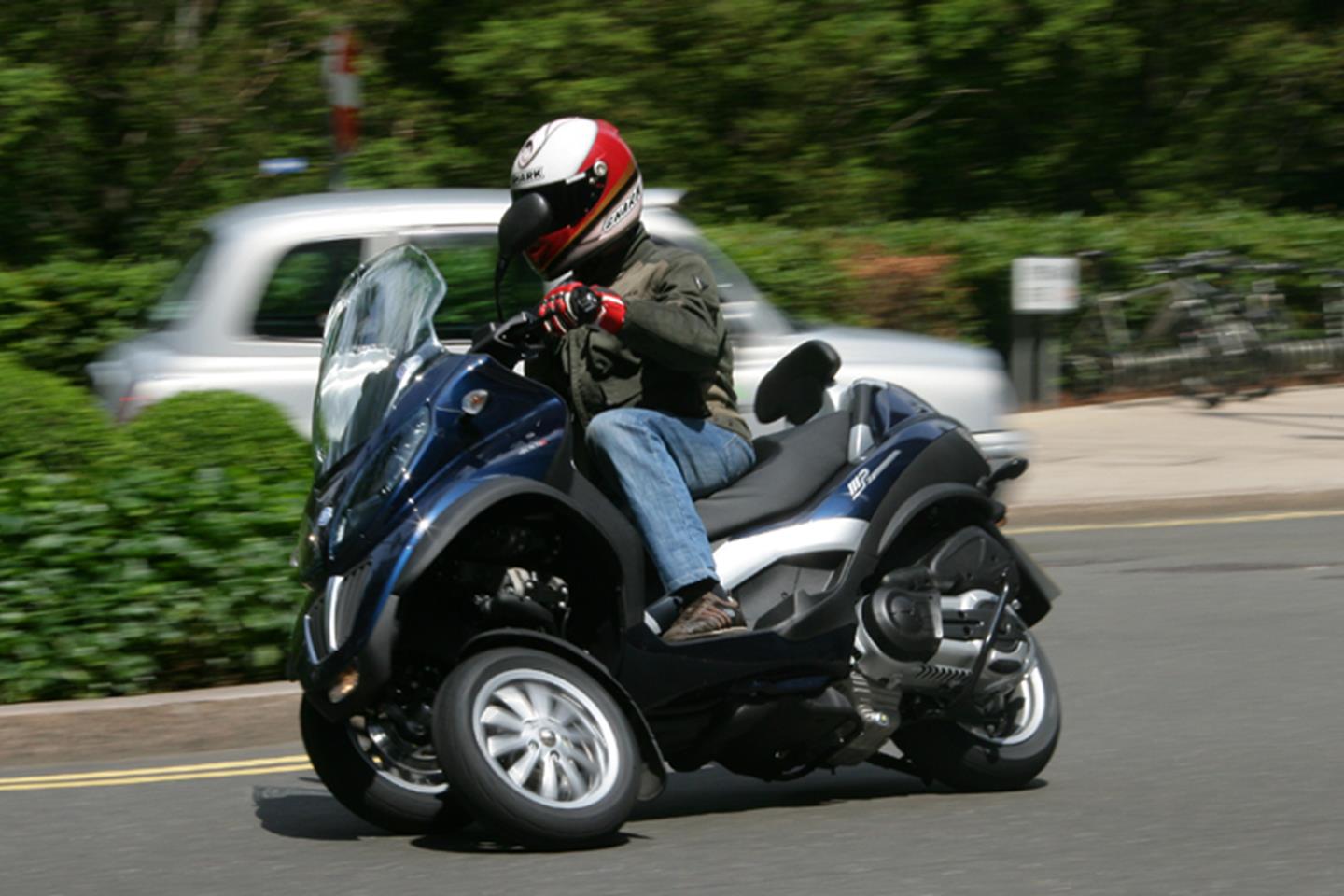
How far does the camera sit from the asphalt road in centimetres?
543

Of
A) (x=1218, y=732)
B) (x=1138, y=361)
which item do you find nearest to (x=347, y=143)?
(x=1138, y=361)

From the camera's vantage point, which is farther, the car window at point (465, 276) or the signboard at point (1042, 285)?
the signboard at point (1042, 285)

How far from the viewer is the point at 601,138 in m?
5.84

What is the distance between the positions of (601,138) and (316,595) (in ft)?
4.44

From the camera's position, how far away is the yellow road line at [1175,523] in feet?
42.1

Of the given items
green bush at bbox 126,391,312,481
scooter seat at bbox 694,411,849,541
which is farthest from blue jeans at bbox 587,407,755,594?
green bush at bbox 126,391,312,481

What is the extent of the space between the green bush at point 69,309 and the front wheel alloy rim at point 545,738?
30.0 ft

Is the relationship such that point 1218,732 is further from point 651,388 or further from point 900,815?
point 651,388

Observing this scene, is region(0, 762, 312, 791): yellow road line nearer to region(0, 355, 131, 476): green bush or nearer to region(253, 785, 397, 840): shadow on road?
region(253, 785, 397, 840): shadow on road

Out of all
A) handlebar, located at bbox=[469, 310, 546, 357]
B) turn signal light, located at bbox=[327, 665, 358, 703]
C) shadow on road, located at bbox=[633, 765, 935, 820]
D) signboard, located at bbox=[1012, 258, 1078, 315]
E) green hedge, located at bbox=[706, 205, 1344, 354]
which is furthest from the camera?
signboard, located at bbox=[1012, 258, 1078, 315]

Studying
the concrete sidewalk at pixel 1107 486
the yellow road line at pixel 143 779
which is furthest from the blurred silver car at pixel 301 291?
the yellow road line at pixel 143 779

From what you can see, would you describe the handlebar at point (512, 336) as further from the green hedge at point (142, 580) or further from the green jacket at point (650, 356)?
the green hedge at point (142, 580)

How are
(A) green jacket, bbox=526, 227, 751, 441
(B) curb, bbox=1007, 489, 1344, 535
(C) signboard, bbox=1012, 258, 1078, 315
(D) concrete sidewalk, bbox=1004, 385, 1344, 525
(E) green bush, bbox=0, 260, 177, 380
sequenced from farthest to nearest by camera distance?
(C) signboard, bbox=1012, 258, 1078, 315 → (E) green bush, bbox=0, 260, 177, 380 → (D) concrete sidewalk, bbox=1004, 385, 1344, 525 → (B) curb, bbox=1007, 489, 1344, 535 → (A) green jacket, bbox=526, 227, 751, 441

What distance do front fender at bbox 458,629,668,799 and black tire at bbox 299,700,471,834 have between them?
1.56 ft
